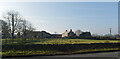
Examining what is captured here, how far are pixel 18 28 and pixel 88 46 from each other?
2401 cm

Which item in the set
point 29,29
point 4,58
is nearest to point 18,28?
point 29,29

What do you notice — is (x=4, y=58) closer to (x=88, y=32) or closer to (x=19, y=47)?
(x=19, y=47)

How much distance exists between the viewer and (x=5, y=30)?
36.7 meters

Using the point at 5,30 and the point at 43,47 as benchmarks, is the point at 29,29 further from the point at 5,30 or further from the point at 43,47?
the point at 43,47

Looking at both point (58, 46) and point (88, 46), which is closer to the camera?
point (58, 46)

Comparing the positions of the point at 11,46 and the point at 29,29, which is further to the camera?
the point at 29,29

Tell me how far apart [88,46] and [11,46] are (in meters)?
13.0

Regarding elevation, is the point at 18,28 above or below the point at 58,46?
above

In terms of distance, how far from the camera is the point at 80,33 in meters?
91.8

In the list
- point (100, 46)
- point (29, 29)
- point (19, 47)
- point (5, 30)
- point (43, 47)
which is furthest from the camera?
point (29, 29)

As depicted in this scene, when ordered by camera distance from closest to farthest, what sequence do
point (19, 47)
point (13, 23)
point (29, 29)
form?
1. point (19, 47)
2. point (13, 23)
3. point (29, 29)

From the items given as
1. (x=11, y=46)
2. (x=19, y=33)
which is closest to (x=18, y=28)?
(x=19, y=33)

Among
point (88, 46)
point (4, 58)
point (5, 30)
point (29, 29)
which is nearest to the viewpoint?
point (4, 58)

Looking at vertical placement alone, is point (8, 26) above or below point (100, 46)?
above
